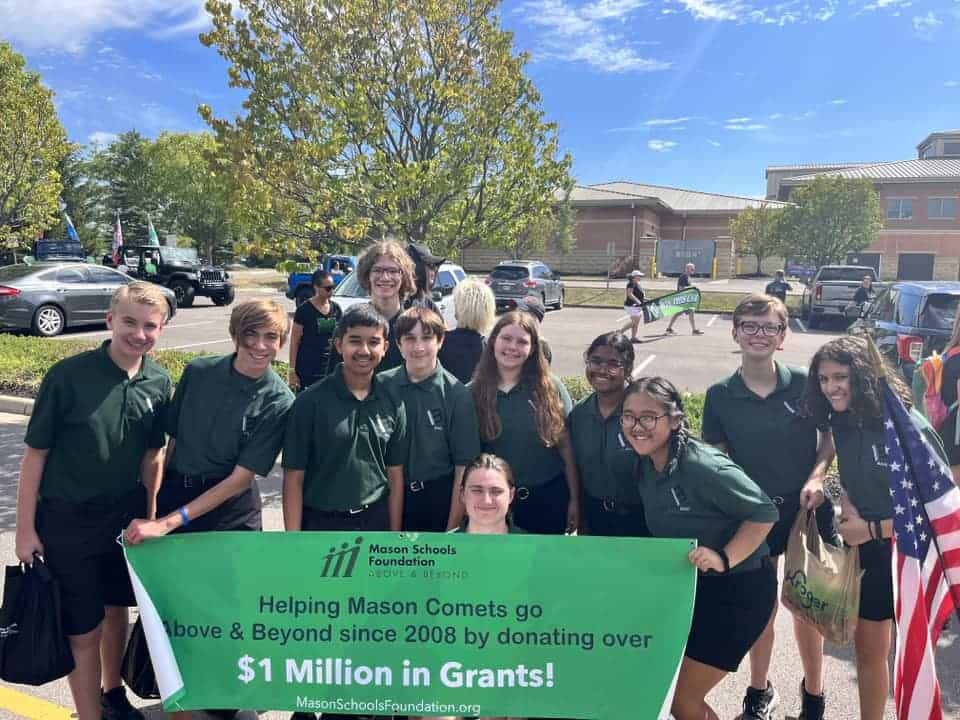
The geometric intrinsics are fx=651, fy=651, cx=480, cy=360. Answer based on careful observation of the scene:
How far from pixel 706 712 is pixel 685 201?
5833cm

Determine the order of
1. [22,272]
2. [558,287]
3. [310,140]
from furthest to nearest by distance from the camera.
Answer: [558,287], [22,272], [310,140]

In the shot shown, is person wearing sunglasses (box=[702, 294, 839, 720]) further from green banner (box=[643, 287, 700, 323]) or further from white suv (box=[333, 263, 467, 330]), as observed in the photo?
green banner (box=[643, 287, 700, 323])

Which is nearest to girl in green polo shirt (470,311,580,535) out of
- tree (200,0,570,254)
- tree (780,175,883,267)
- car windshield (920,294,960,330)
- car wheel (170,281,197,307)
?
tree (200,0,570,254)

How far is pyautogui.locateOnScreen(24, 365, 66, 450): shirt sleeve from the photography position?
8.25 ft

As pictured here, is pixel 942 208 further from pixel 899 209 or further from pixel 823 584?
pixel 823 584

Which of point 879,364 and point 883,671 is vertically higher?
point 879,364

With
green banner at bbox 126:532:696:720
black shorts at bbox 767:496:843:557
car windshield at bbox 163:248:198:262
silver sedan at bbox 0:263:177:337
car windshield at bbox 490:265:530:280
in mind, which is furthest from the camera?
car windshield at bbox 163:248:198:262

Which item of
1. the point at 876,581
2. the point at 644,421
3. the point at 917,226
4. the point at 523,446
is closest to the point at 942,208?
the point at 917,226

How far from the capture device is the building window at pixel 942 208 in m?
49.6

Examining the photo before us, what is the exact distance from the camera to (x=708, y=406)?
306 centimetres

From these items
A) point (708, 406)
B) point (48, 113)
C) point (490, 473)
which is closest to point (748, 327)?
point (708, 406)

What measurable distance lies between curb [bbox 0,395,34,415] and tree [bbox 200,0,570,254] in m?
3.95

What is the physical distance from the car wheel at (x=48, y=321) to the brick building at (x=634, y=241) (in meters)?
34.3

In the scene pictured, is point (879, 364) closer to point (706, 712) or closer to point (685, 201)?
point (706, 712)
